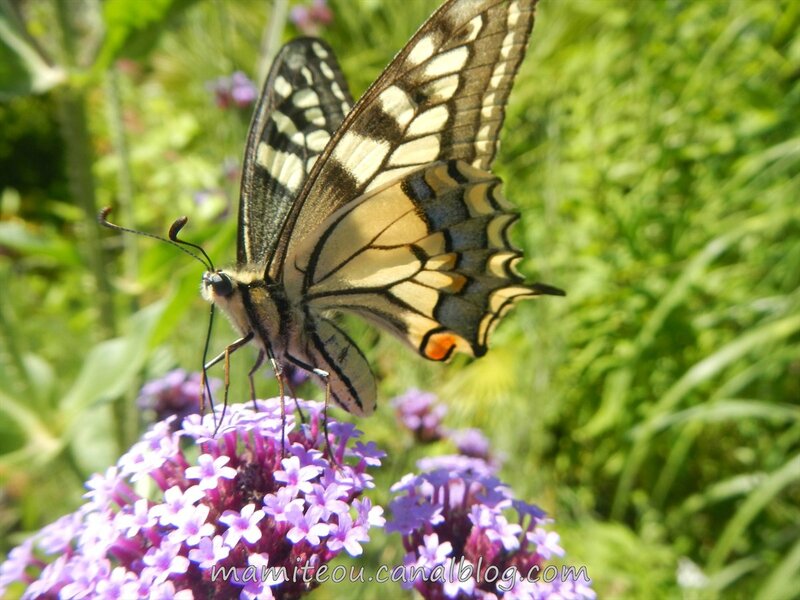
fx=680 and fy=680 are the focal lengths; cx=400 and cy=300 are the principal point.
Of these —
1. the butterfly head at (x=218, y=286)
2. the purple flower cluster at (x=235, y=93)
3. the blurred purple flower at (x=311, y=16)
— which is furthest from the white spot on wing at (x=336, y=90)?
the blurred purple flower at (x=311, y=16)

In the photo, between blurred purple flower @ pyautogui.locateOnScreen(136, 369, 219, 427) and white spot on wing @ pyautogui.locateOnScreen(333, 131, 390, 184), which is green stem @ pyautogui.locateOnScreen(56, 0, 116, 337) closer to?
blurred purple flower @ pyautogui.locateOnScreen(136, 369, 219, 427)

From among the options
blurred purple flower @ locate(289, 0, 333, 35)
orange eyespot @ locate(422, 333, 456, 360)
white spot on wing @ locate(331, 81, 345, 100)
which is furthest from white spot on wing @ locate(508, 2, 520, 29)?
blurred purple flower @ locate(289, 0, 333, 35)

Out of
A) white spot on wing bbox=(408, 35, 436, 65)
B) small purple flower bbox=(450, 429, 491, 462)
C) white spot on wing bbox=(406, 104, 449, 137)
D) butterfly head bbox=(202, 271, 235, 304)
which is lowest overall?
small purple flower bbox=(450, 429, 491, 462)

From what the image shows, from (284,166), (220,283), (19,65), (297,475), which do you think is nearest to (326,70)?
(284,166)

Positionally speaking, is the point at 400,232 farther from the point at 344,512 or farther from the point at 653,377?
the point at 653,377

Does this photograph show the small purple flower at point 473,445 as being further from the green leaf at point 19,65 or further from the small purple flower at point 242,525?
the green leaf at point 19,65

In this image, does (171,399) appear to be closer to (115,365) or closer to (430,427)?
(115,365)

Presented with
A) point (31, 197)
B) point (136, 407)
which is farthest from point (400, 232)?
point (31, 197)
